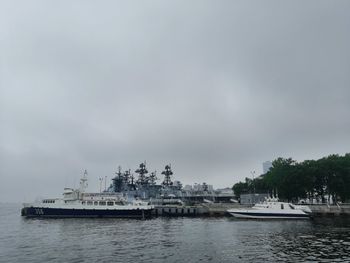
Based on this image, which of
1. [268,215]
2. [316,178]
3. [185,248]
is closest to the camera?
[185,248]

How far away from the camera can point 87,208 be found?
10138cm

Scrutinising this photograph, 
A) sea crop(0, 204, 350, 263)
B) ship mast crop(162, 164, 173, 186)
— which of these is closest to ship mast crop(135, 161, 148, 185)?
ship mast crop(162, 164, 173, 186)

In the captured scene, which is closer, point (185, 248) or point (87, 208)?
point (185, 248)

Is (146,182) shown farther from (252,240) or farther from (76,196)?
(252,240)

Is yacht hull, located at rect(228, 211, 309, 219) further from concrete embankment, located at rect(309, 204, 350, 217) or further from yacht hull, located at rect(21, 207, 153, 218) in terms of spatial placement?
yacht hull, located at rect(21, 207, 153, 218)

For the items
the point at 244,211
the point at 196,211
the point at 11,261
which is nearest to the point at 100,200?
the point at 196,211

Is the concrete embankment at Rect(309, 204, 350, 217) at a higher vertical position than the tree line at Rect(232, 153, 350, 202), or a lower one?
lower

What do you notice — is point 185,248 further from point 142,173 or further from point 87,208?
point 142,173

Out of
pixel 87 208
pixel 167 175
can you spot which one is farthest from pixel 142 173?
pixel 87 208

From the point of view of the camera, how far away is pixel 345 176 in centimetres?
10900

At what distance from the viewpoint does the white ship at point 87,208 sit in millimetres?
101312

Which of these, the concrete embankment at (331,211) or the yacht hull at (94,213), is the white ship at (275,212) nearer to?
the concrete embankment at (331,211)

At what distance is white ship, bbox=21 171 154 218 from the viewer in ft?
332

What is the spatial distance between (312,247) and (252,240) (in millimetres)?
9205
